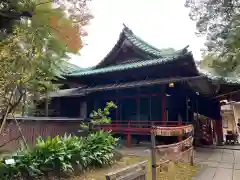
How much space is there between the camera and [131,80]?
538 inches

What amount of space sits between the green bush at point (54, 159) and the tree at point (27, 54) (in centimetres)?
104

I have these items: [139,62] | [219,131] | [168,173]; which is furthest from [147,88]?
[168,173]

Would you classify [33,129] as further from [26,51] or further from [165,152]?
[165,152]

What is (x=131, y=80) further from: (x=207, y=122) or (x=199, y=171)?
(x=199, y=171)

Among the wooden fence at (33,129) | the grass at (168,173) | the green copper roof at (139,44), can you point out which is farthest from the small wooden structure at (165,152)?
the green copper roof at (139,44)

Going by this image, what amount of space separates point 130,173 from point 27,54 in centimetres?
402

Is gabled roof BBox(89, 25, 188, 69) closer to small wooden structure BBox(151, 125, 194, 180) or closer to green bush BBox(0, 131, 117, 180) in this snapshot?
small wooden structure BBox(151, 125, 194, 180)

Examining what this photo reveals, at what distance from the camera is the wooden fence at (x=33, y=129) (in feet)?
28.4

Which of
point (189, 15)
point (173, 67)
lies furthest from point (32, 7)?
point (189, 15)

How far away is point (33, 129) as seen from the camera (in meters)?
9.88

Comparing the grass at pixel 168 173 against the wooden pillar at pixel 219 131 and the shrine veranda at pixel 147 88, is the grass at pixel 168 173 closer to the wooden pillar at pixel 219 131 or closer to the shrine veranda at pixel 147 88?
the shrine veranda at pixel 147 88

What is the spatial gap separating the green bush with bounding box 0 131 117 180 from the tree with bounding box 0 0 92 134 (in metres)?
1.04

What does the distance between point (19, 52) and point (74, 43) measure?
11584 millimetres

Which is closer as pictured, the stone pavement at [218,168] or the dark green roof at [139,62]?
the stone pavement at [218,168]
